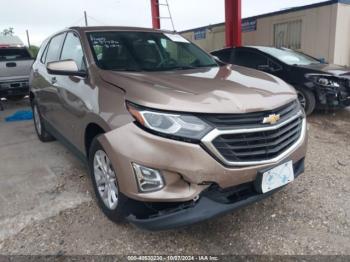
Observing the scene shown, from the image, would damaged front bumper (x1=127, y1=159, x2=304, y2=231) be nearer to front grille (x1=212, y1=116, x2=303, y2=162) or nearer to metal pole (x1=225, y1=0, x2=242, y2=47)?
front grille (x1=212, y1=116, x2=303, y2=162)

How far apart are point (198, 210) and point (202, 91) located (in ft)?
2.67

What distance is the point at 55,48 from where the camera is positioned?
13.8ft

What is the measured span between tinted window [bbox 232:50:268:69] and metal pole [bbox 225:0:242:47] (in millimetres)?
2311

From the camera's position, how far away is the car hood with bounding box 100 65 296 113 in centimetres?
217

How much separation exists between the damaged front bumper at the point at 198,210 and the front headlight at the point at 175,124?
387mm

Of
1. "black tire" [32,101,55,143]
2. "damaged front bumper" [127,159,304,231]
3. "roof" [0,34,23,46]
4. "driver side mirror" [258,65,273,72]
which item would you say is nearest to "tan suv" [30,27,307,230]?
"damaged front bumper" [127,159,304,231]

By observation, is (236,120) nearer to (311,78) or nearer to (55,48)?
(55,48)

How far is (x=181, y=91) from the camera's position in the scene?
2314mm

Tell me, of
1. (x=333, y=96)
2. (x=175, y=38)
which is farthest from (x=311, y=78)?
(x=175, y=38)

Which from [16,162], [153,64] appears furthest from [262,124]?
[16,162]

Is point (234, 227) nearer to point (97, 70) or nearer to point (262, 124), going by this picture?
point (262, 124)

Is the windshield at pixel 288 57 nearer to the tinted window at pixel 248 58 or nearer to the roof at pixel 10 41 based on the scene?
the tinted window at pixel 248 58

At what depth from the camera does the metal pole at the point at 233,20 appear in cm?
→ 922

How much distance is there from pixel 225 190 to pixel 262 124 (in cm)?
51
